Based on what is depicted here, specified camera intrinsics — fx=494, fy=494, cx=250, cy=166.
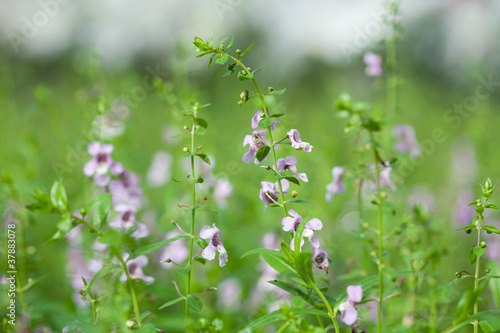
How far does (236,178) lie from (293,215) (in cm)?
240

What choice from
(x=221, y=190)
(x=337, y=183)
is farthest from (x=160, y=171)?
(x=337, y=183)

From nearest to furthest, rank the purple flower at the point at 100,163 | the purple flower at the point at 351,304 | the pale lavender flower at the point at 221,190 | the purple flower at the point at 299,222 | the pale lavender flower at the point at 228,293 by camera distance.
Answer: the purple flower at the point at 351,304
the purple flower at the point at 299,222
the purple flower at the point at 100,163
the pale lavender flower at the point at 228,293
the pale lavender flower at the point at 221,190

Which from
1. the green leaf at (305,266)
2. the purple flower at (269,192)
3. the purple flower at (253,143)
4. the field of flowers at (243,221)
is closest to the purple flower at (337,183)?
the field of flowers at (243,221)

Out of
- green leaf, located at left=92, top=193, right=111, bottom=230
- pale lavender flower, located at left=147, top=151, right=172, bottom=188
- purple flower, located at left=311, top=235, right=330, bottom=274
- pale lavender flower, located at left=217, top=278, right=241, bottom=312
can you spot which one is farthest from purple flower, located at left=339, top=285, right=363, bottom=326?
pale lavender flower, located at left=147, top=151, right=172, bottom=188

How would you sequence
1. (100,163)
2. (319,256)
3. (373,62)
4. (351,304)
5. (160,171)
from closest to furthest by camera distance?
(351,304)
(319,256)
(100,163)
(373,62)
(160,171)

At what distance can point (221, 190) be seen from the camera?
2695mm

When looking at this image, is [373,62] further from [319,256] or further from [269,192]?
[319,256]

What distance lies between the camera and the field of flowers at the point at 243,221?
133 cm

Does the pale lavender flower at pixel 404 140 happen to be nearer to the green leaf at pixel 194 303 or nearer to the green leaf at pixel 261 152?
the green leaf at pixel 261 152

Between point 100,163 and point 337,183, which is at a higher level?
point 100,163

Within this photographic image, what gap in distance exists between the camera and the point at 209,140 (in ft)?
11.0

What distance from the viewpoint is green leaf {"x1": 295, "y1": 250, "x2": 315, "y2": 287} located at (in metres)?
1.21

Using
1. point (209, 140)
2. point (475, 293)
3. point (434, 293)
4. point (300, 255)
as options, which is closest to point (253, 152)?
point (300, 255)

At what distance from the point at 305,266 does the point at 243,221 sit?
2.44m
